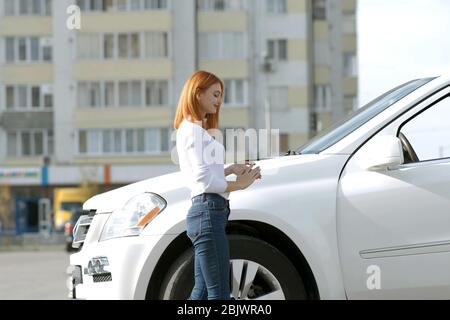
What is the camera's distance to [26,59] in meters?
52.2

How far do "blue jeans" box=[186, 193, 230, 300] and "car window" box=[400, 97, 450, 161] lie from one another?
1507 millimetres

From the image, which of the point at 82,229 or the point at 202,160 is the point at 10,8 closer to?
the point at 82,229

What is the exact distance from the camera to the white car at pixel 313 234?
5.45 meters

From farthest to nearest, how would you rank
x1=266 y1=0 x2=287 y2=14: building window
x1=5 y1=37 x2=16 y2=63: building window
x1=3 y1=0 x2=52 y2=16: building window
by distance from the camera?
x1=266 y1=0 x2=287 y2=14: building window < x1=3 y1=0 x2=52 y2=16: building window < x1=5 y1=37 x2=16 y2=63: building window

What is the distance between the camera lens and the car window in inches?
228

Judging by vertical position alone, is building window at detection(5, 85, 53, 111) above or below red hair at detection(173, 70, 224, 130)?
above

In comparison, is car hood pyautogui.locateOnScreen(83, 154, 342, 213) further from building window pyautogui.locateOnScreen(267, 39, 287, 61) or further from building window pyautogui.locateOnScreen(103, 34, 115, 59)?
building window pyautogui.locateOnScreen(267, 39, 287, 61)

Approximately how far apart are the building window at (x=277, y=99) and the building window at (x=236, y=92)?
1.58 metres

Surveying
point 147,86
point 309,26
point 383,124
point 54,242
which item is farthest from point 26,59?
point 383,124

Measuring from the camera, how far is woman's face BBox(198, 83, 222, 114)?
16.3 feet

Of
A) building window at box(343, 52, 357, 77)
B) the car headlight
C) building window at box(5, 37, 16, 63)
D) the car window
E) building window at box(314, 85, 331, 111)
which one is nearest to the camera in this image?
the car headlight

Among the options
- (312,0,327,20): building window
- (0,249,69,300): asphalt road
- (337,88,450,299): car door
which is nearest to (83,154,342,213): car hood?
(337,88,450,299): car door

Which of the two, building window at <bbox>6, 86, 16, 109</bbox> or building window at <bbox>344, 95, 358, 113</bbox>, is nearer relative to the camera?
building window at <bbox>6, 86, 16, 109</bbox>

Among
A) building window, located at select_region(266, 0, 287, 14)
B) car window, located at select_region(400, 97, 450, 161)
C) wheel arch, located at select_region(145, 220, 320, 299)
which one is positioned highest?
building window, located at select_region(266, 0, 287, 14)
